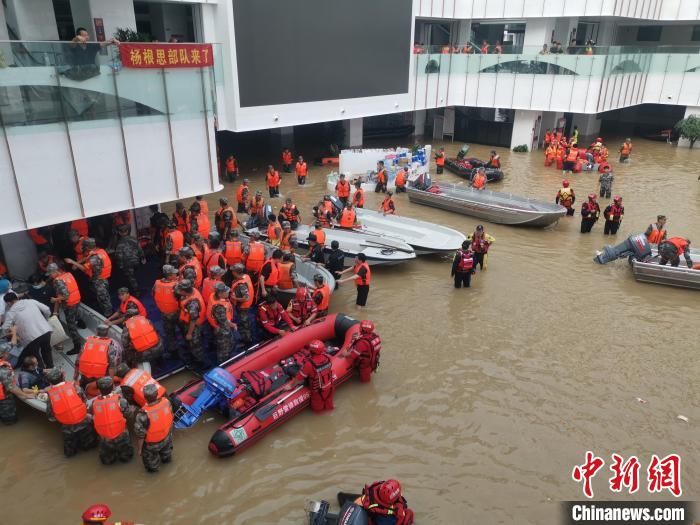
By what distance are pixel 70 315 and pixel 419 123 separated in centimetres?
2543

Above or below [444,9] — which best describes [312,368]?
below

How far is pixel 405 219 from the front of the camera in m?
14.0

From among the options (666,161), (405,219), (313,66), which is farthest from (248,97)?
(666,161)

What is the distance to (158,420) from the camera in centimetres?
584

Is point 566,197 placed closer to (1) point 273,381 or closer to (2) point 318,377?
(2) point 318,377

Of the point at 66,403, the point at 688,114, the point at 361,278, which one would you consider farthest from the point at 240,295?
the point at 688,114

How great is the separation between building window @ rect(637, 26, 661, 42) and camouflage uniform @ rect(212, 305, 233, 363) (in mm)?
Result: 35343

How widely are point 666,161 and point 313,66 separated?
17.3m

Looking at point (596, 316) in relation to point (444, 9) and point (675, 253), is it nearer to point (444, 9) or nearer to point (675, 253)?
point (675, 253)

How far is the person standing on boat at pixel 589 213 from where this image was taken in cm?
1408

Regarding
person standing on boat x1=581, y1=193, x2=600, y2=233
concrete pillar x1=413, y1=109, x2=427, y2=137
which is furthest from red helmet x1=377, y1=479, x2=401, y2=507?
concrete pillar x1=413, y1=109, x2=427, y2=137

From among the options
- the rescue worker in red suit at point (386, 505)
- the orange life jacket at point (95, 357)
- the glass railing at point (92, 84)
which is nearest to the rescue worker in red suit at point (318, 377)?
the rescue worker in red suit at point (386, 505)

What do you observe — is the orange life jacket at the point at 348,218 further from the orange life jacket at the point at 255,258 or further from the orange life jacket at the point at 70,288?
the orange life jacket at the point at 70,288

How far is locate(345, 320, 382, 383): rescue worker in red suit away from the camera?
761 centimetres
